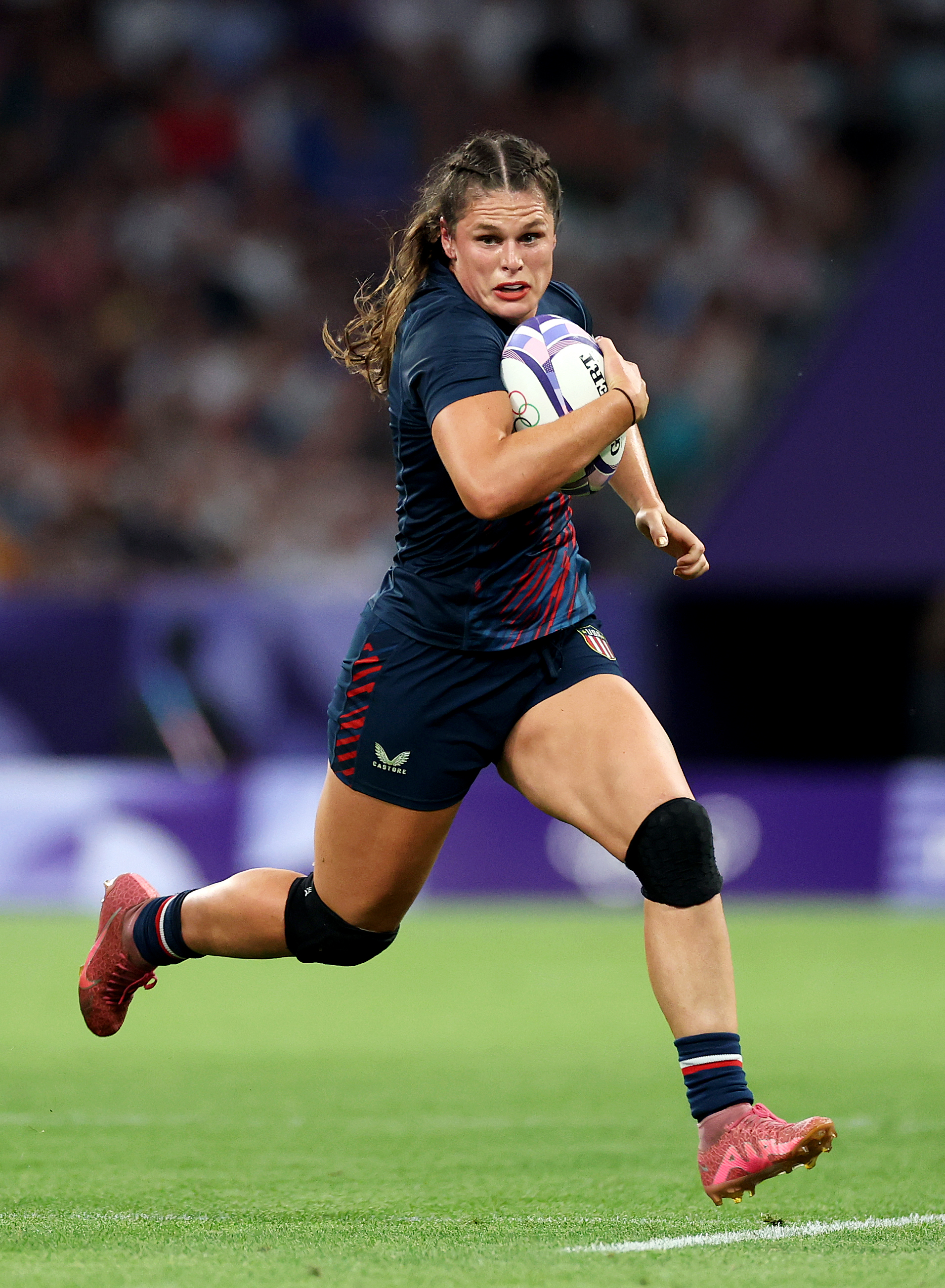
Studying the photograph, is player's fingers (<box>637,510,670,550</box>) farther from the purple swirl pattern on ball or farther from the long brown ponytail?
the long brown ponytail

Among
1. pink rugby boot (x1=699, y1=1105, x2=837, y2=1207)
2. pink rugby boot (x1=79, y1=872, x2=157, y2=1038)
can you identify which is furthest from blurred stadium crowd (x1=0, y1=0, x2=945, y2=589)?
pink rugby boot (x1=699, y1=1105, x2=837, y2=1207)

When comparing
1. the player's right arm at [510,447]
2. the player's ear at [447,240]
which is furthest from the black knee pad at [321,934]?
the player's ear at [447,240]

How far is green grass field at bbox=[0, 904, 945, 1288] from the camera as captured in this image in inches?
156

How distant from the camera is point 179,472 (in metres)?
17.4

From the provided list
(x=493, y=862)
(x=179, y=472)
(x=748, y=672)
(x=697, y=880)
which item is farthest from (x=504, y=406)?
(x=179, y=472)

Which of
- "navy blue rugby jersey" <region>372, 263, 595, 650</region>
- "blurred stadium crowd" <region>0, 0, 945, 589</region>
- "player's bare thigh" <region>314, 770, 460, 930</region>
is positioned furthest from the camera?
"blurred stadium crowd" <region>0, 0, 945, 589</region>

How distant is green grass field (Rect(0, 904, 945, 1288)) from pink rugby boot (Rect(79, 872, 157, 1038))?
372mm

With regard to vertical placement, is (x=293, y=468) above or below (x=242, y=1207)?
below

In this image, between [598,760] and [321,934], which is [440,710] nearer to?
[598,760]


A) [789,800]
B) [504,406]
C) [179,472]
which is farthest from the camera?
[179,472]

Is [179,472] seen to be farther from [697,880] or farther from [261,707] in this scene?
[697,880]

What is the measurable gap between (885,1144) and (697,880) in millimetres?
1594

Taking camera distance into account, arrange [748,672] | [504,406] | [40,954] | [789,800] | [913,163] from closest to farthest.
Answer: [504,406], [40,954], [789,800], [748,672], [913,163]

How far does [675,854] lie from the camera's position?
14.3 feet
